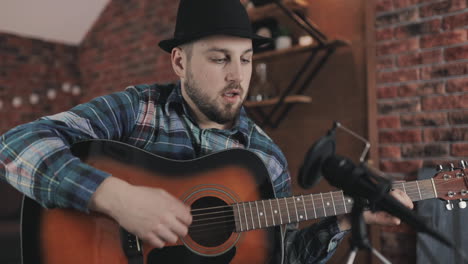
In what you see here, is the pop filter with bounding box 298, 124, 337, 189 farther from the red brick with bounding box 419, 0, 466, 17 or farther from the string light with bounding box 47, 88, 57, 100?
the string light with bounding box 47, 88, 57, 100

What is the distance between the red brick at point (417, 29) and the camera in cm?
178

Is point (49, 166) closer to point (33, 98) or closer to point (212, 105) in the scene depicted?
point (212, 105)

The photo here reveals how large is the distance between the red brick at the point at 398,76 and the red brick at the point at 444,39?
0.13 m

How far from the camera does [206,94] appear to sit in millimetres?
1296

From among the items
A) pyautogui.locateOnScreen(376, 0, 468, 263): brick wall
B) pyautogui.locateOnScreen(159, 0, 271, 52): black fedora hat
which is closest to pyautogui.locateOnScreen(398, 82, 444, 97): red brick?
pyautogui.locateOnScreen(376, 0, 468, 263): brick wall

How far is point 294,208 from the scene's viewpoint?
110cm

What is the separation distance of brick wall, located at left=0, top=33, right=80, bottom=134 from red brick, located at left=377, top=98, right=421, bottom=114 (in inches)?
143

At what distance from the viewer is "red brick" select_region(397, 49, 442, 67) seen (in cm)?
177

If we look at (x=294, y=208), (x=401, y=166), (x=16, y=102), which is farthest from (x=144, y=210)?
(x=16, y=102)

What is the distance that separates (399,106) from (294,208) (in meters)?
1.07

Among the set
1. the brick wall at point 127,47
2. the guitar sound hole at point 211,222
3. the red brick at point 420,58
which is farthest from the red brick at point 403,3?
the brick wall at point 127,47

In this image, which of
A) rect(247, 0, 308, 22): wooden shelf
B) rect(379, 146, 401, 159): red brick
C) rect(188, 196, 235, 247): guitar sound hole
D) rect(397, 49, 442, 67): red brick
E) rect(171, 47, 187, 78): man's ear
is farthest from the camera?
rect(247, 0, 308, 22): wooden shelf

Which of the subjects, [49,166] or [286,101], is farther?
[286,101]

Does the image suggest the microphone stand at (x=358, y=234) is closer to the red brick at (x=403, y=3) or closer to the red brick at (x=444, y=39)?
the red brick at (x=444, y=39)
